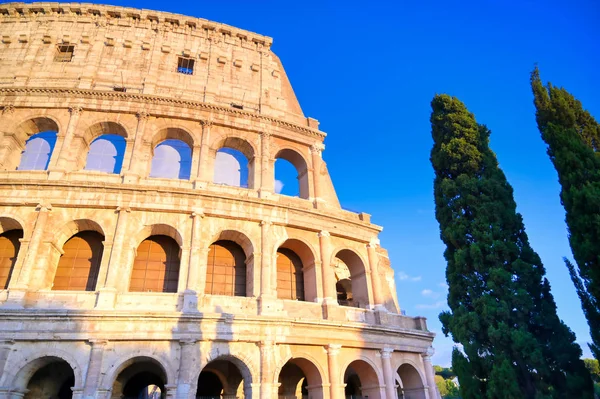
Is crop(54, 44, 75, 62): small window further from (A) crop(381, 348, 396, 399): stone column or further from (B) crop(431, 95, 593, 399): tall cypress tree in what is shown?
(A) crop(381, 348, 396, 399): stone column

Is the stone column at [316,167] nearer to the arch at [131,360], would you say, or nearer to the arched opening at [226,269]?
the arched opening at [226,269]

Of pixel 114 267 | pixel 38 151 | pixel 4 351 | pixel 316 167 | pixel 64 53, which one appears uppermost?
pixel 64 53

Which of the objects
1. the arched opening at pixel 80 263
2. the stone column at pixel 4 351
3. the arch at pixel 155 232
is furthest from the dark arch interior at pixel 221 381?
the stone column at pixel 4 351

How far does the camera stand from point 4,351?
11508 mm

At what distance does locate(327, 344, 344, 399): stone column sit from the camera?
13617 mm

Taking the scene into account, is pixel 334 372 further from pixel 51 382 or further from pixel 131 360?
pixel 51 382

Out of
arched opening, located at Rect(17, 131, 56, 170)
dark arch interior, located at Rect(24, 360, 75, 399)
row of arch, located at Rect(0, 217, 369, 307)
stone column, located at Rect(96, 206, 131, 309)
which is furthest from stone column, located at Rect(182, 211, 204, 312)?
arched opening, located at Rect(17, 131, 56, 170)

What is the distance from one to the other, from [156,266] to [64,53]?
39.7ft

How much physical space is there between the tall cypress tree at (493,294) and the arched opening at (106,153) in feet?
47.7

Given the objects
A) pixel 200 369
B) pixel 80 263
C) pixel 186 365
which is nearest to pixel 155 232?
pixel 80 263

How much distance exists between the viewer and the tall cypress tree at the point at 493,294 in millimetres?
10461

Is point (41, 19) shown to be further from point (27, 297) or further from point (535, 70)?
point (535, 70)

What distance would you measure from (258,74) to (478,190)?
41.5ft

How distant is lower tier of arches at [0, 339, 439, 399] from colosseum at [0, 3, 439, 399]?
6 centimetres
